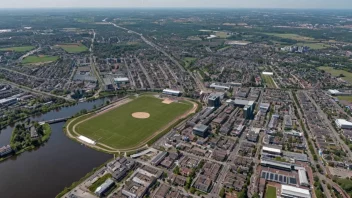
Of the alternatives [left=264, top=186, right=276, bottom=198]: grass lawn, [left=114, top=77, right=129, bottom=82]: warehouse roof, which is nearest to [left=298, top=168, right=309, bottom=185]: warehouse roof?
[left=264, top=186, right=276, bottom=198]: grass lawn

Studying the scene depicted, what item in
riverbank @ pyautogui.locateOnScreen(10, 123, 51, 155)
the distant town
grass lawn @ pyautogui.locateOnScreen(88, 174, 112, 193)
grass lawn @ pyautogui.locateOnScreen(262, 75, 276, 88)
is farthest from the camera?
grass lawn @ pyautogui.locateOnScreen(262, 75, 276, 88)

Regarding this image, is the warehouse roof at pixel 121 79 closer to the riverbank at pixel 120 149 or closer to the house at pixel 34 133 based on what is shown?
the riverbank at pixel 120 149

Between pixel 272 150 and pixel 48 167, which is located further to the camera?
pixel 272 150

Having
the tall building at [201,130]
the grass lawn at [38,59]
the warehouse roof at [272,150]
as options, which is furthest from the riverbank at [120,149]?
the grass lawn at [38,59]

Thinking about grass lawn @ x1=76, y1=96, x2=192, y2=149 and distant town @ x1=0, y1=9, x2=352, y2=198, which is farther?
grass lawn @ x1=76, y1=96, x2=192, y2=149

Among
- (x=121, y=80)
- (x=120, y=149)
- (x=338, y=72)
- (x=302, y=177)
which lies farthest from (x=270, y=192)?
(x=338, y=72)

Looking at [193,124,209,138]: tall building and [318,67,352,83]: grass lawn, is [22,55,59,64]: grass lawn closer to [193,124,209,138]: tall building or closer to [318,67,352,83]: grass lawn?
[193,124,209,138]: tall building

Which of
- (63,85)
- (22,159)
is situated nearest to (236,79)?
(63,85)

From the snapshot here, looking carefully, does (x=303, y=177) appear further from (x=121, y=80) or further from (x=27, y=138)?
(x=121, y=80)
